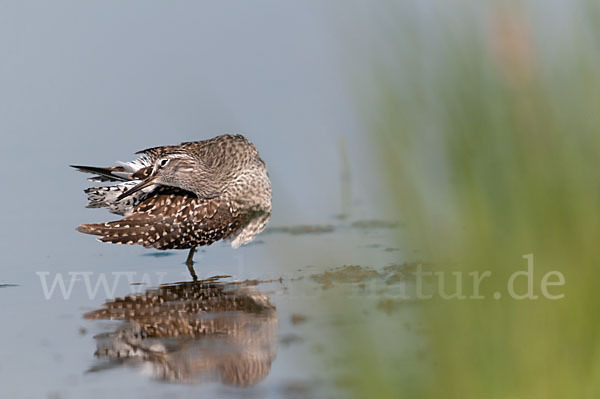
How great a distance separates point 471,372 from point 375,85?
3.33 feet

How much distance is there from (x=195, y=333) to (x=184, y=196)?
119 inches

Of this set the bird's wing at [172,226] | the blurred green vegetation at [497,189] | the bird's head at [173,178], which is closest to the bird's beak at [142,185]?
the bird's head at [173,178]

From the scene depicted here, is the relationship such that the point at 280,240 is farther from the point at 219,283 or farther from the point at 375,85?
the point at 219,283

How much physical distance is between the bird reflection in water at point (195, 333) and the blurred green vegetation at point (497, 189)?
2.86 metres

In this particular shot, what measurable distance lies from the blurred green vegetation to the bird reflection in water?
2857 millimetres

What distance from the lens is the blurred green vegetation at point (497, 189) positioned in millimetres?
2502

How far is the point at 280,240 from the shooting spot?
320 cm

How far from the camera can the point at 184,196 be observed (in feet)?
31.6

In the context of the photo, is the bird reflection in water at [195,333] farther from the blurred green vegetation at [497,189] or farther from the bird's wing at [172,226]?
the blurred green vegetation at [497,189]

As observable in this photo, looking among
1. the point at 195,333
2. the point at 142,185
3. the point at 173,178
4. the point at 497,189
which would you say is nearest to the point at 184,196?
the point at 173,178

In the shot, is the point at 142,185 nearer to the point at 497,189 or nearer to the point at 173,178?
the point at 173,178

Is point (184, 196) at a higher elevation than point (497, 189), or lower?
higher

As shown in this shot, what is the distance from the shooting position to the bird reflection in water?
5871mm

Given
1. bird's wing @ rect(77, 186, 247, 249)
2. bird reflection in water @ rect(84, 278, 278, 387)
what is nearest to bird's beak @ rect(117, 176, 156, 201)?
bird's wing @ rect(77, 186, 247, 249)
